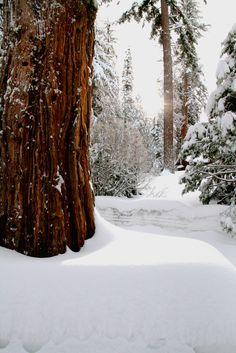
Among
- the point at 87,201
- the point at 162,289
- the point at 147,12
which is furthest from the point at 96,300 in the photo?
the point at 147,12

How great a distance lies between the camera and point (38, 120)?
2.81 meters

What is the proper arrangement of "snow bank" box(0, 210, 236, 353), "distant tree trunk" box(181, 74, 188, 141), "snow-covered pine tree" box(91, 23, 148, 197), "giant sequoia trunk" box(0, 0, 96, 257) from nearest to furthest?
1. "snow bank" box(0, 210, 236, 353)
2. "giant sequoia trunk" box(0, 0, 96, 257)
3. "snow-covered pine tree" box(91, 23, 148, 197)
4. "distant tree trunk" box(181, 74, 188, 141)

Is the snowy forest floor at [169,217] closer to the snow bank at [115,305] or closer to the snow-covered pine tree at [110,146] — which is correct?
the snow-covered pine tree at [110,146]

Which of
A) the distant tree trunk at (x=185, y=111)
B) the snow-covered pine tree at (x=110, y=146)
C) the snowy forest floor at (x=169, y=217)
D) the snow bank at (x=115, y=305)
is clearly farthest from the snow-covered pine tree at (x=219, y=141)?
the distant tree trunk at (x=185, y=111)

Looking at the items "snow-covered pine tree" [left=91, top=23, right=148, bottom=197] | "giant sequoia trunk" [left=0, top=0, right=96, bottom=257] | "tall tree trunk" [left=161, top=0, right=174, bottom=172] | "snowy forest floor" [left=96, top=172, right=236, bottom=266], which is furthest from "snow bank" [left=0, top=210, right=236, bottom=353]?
"tall tree trunk" [left=161, top=0, right=174, bottom=172]

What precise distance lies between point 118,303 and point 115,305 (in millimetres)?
23

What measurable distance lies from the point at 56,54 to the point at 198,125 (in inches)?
156

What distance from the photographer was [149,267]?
2422 mm

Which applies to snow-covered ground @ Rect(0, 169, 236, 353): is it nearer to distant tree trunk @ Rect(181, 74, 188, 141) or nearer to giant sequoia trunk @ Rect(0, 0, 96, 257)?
giant sequoia trunk @ Rect(0, 0, 96, 257)

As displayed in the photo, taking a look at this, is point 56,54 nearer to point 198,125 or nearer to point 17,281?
point 17,281

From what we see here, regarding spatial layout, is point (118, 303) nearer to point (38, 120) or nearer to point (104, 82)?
point (38, 120)

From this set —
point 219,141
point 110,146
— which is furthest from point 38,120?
point 110,146

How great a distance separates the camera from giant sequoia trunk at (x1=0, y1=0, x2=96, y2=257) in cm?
279

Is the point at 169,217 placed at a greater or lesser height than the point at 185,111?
lesser
